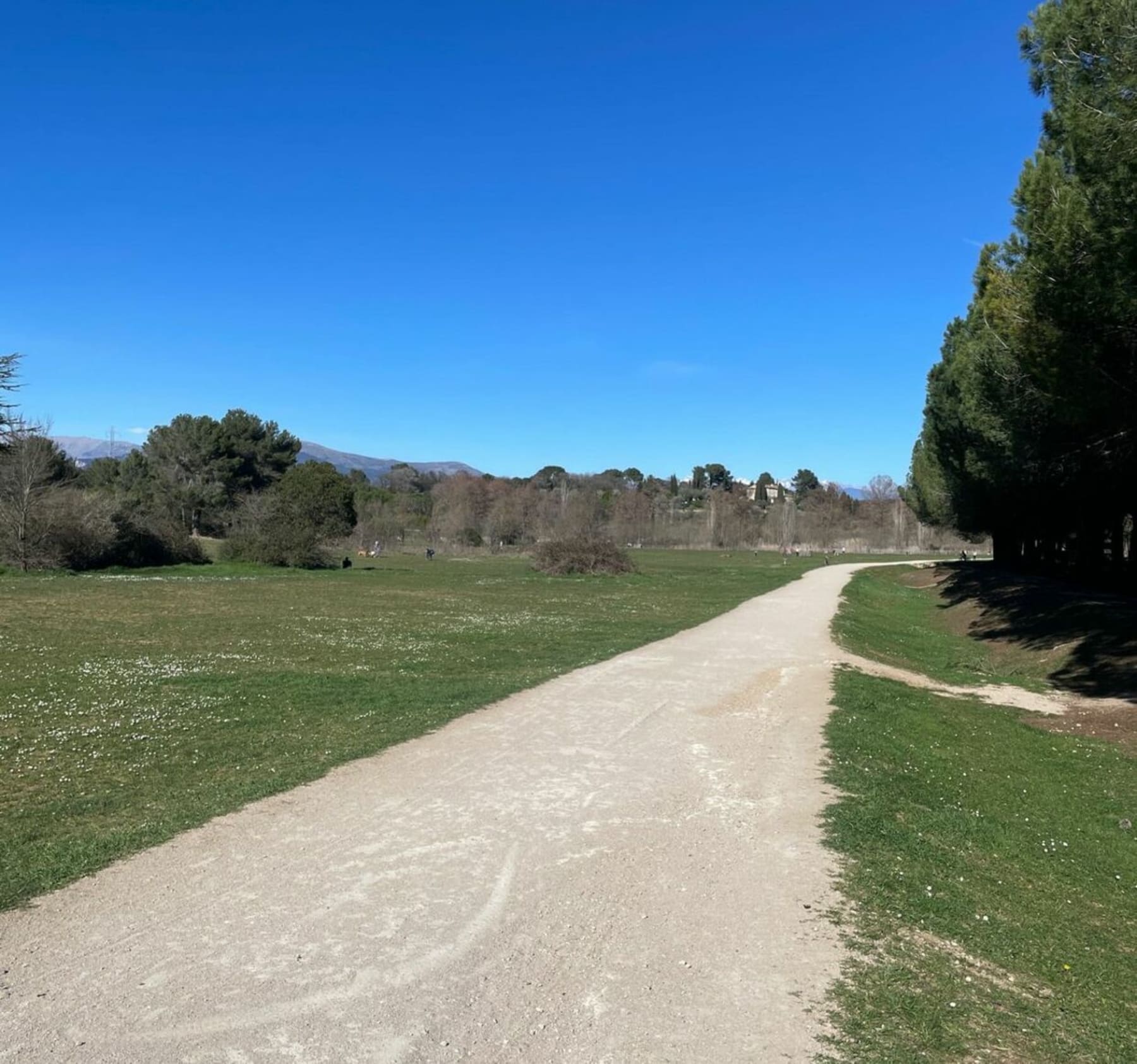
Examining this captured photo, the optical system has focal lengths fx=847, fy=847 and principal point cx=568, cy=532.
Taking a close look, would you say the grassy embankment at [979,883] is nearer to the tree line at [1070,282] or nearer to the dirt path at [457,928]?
the dirt path at [457,928]

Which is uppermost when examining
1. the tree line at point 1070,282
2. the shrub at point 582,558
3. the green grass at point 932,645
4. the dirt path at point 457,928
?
the tree line at point 1070,282

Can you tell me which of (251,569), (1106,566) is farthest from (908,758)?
(251,569)

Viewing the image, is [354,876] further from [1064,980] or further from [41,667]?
[41,667]

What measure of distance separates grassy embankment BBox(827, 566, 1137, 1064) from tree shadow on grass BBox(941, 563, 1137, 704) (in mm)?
4470

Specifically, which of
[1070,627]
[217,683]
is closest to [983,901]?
[217,683]

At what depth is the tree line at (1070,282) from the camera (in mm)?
11273

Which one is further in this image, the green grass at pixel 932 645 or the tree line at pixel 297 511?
the tree line at pixel 297 511

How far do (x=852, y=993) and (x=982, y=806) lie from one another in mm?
→ 4564

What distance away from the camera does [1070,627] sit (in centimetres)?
2238

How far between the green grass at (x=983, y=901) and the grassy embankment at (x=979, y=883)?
13 millimetres

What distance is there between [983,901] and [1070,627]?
19.6 metres

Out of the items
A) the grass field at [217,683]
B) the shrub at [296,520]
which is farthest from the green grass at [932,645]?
the shrub at [296,520]

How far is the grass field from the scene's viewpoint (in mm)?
7070

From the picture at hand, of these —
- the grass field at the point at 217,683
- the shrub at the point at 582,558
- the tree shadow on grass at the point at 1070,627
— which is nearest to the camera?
the grass field at the point at 217,683
